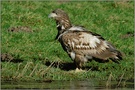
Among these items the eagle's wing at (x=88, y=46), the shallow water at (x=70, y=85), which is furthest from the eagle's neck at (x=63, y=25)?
the shallow water at (x=70, y=85)

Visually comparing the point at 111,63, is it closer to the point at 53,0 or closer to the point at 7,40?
the point at 7,40

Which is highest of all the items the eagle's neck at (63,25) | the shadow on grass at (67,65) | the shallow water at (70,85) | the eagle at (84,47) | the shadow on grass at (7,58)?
the eagle's neck at (63,25)

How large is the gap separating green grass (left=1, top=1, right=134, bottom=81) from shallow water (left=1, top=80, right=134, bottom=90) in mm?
584

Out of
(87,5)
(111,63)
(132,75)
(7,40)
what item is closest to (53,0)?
(87,5)

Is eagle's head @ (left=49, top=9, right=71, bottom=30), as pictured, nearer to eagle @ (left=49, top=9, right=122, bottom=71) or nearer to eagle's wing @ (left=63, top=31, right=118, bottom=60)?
eagle @ (left=49, top=9, right=122, bottom=71)

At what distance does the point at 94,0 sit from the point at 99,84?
12623 mm

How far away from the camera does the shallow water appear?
13086mm

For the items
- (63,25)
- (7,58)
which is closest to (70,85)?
(63,25)

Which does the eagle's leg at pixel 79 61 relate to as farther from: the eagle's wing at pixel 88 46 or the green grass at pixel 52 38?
the green grass at pixel 52 38

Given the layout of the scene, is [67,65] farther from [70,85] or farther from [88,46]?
[70,85]

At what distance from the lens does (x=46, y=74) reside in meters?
15.1

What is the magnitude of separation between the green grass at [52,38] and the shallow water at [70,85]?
0.58m

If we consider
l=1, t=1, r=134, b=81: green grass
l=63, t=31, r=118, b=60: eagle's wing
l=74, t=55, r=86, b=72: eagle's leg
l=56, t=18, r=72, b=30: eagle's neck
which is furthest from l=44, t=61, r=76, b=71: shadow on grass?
l=56, t=18, r=72, b=30: eagle's neck

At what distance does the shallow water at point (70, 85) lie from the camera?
13086 mm
